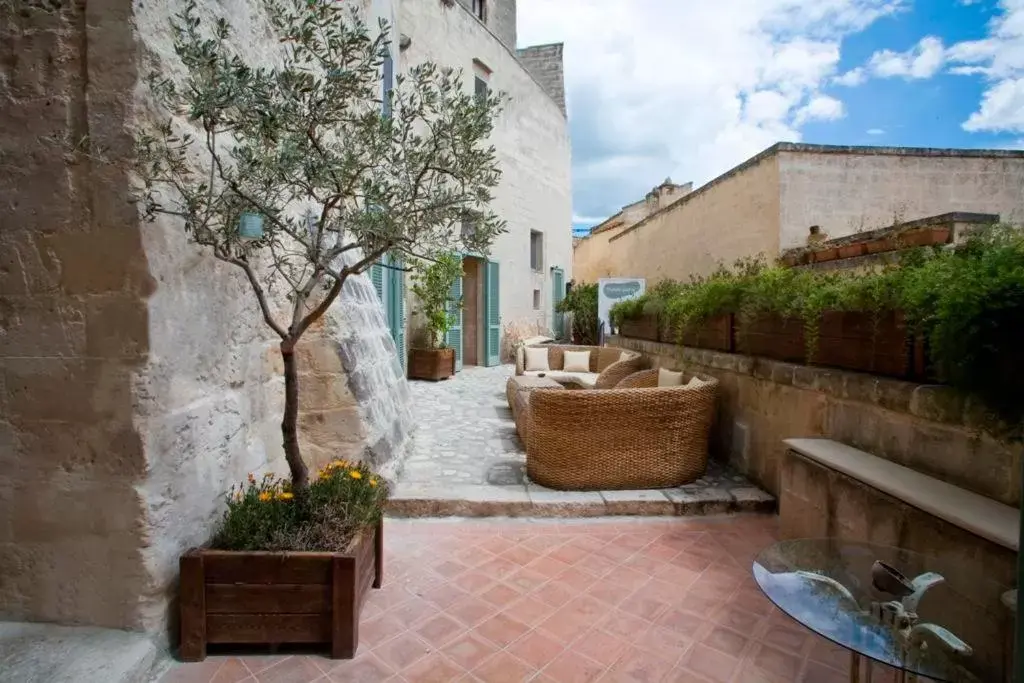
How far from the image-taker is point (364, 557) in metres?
2.08

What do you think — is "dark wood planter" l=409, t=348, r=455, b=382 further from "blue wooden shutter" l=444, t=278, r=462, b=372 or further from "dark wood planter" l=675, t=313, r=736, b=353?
"dark wood planter" l=675, t=313, r=736, b=353

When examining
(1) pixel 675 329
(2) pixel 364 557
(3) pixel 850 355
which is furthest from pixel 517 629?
(1) pixel 675 329

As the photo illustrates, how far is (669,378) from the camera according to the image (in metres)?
4.08

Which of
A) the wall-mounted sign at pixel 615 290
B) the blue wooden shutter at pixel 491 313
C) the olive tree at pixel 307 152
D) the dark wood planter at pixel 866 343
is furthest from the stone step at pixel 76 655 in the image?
the blue wooden shutter at pixel 491 313

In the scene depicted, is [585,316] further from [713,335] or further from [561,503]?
[561,503]

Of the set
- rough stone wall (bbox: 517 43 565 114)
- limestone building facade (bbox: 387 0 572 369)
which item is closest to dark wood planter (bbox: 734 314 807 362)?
limestone building facade (bbox: 387 0 572 369)

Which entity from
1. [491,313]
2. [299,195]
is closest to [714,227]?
[491,313]

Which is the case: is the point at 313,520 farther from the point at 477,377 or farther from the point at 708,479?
the point at 477,377

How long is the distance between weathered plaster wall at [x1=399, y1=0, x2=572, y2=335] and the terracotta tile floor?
8.25 m

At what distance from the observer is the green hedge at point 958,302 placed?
1687mm

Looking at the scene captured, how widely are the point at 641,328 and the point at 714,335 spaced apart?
2044mm

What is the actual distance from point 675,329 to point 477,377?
489 cm

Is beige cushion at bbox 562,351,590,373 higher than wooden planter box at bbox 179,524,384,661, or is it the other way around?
beige cushion at bbox 562,351,590,373

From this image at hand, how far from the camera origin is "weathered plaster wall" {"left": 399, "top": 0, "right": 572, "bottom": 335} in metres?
8.93
